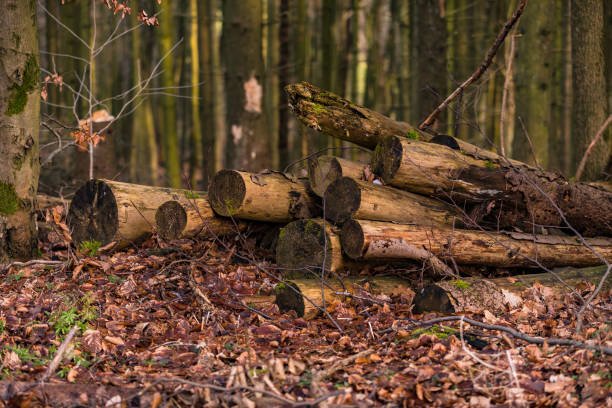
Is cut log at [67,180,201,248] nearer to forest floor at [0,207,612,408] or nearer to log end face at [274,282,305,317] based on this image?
forest floor at [0,207,612,408]

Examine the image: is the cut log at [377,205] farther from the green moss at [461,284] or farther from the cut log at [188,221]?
the cut log at [188,221]

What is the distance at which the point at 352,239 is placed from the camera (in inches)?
221

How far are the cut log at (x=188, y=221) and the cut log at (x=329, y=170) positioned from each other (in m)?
1.07

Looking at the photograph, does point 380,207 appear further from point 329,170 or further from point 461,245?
point 461,245

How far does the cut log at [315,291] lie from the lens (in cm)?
515

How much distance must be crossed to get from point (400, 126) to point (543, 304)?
274cm

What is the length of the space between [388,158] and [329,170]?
2.24 feet

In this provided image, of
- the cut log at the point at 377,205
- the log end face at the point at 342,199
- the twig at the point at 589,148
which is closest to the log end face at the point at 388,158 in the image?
the cut log at the point at 377,205

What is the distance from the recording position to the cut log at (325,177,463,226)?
5.80m

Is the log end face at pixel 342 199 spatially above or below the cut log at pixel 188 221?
above

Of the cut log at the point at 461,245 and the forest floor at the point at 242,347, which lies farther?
the cut log at the point at 461,245

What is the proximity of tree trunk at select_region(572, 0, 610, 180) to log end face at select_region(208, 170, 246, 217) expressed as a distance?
6056 mm

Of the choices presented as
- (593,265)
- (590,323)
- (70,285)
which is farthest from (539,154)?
(70,285)

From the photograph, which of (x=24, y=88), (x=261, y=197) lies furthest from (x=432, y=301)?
(x=24, y=88)
